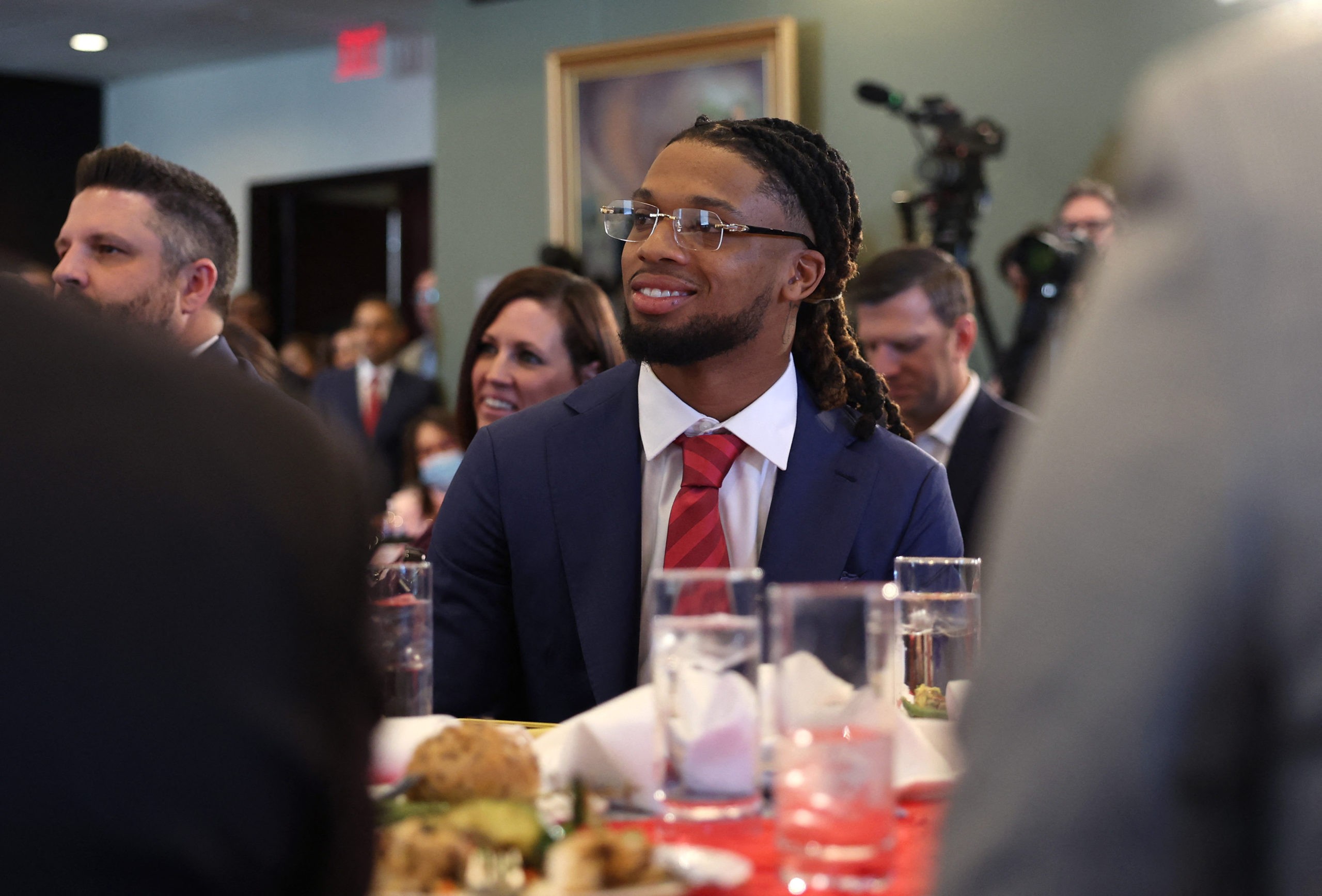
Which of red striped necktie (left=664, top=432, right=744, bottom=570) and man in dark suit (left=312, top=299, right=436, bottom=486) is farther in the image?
man in dark suit (left=312, top=299, right=436, bottom=486)

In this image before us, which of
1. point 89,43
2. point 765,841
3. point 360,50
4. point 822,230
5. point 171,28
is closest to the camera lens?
point 765,841

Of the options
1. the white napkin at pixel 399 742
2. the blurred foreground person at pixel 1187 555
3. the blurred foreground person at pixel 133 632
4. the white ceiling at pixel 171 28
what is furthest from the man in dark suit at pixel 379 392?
the blurred foreground person at pixel 1187 555

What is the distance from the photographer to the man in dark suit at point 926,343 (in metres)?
3.24

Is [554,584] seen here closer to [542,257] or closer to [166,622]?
[166,622]

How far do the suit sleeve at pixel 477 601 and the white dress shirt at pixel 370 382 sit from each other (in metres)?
4.09

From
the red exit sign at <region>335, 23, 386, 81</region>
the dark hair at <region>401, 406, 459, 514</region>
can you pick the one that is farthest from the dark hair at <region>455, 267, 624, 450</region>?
the red exit sign at <region>335, 23, 386, 81</region>

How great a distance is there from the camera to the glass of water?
956 millimetres

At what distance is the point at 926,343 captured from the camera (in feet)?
10.8

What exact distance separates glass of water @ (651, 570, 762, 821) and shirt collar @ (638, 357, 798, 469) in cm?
92

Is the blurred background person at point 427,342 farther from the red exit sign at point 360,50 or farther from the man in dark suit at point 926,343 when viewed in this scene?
the man in dark suit at point 926,343

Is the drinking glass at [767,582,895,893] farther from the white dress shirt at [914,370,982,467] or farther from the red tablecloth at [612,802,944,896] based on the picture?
the white dress shirt at [914,370,982,467]

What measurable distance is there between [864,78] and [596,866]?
184 inches

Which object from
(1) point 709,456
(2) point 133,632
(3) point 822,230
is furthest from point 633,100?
(2) point 133,632

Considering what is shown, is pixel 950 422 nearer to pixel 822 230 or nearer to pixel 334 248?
pixel 822 230
